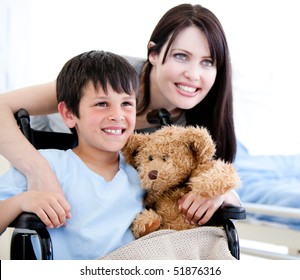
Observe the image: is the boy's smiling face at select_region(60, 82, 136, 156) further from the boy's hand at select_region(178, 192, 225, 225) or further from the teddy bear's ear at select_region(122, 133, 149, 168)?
the boy's hand at select_region(178, 192, 225, 225)

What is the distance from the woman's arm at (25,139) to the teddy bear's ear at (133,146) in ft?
0.68

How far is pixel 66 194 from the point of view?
1.06 metres

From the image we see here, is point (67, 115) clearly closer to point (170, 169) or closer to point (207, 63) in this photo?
point (170, 169)

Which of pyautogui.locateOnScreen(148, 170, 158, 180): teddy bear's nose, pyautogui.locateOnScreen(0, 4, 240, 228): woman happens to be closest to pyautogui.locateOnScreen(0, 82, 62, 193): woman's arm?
pyautogui.locateOnScreen(0, 4, 240, 228): woman

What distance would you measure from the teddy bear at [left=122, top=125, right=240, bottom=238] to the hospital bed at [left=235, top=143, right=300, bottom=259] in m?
0.43

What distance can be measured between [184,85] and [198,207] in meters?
0.44

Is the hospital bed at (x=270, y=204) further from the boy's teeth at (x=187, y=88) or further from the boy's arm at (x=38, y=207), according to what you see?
the boy's arm at (x=38, y=207)

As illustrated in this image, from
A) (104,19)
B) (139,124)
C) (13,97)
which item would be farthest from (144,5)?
(13,97)

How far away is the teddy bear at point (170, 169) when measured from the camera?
3.52ft

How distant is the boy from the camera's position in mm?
1029

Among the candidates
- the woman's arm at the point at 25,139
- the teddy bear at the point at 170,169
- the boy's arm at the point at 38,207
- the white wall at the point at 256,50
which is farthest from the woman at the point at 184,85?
the white wall at the point at 256,50

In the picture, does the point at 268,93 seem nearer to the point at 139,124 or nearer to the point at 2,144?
the point at 139,124

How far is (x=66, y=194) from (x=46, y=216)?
0.13 metres

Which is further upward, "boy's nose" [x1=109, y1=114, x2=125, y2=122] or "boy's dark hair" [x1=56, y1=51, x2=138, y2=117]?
"boy's dark hair" [x1=56, y1=51, x2=138, y2=117]
